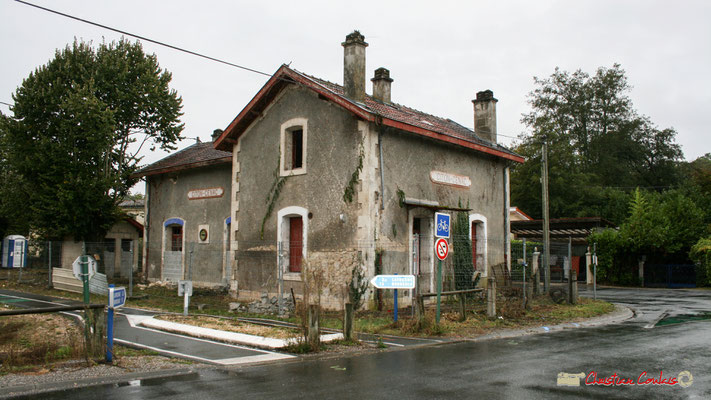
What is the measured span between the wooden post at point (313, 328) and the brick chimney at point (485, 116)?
1336cm

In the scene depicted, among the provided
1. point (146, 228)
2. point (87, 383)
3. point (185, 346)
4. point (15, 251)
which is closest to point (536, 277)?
point (185, 346)

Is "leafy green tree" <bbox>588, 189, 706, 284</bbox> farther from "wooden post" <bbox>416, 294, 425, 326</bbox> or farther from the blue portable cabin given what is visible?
the blue portable cabin

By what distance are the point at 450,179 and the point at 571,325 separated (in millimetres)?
5984

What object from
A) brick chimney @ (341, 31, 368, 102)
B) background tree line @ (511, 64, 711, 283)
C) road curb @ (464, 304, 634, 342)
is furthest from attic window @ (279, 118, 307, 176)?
background tree line @ (511, 64, 711, 283)

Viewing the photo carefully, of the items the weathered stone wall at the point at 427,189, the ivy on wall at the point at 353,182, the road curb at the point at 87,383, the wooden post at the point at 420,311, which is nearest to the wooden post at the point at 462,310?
the wooden post at the point at 420,311

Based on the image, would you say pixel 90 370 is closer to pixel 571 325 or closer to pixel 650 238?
pixel 571 325

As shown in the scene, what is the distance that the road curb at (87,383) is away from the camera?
631 centimetres

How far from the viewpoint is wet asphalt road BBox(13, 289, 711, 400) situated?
20.5 feet

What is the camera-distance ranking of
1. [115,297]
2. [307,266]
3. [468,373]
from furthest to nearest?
[307,266], [115,297], [468,373]

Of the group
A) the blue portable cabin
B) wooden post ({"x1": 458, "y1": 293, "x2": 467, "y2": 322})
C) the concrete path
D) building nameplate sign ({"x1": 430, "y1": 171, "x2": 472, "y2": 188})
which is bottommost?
the concrete path

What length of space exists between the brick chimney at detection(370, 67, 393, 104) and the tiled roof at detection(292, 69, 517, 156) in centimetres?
34

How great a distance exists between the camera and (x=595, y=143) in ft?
165

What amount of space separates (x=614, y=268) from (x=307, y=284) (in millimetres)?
26035

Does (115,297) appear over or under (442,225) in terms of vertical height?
under
